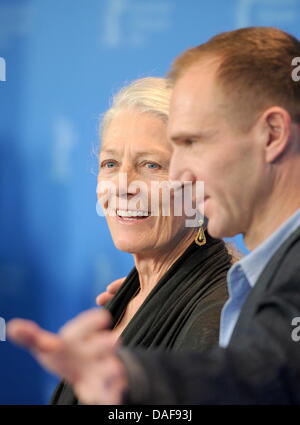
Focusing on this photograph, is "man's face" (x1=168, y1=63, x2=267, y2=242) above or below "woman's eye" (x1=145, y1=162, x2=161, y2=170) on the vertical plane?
below

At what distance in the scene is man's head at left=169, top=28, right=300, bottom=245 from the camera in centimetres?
78

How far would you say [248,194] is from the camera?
2.57 feet

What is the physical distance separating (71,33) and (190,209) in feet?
3.69

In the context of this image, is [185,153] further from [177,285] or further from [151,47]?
[151,47]

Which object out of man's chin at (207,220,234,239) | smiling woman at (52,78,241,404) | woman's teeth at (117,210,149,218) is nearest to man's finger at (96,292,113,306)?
smiling woman at (52,78,241,404)

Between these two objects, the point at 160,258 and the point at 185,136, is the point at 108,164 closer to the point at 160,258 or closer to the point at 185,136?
the point at 160,258

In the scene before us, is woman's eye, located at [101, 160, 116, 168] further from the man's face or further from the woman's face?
the man's face

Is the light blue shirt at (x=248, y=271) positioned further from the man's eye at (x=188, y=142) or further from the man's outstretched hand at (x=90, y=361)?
the man's outstretched hand at (x=90, y=361)

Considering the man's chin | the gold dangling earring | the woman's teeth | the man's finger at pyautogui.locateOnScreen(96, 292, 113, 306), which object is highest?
the woman's teeth

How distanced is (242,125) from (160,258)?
673mm

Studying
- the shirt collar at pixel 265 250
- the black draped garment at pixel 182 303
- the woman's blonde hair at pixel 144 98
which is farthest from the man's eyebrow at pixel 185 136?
the woman's blonde hair at pixel 144 98

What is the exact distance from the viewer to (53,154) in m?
2.29

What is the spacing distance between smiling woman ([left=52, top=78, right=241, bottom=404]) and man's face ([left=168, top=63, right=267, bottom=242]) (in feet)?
1.50

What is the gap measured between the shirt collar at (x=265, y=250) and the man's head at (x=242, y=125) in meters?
0.04
